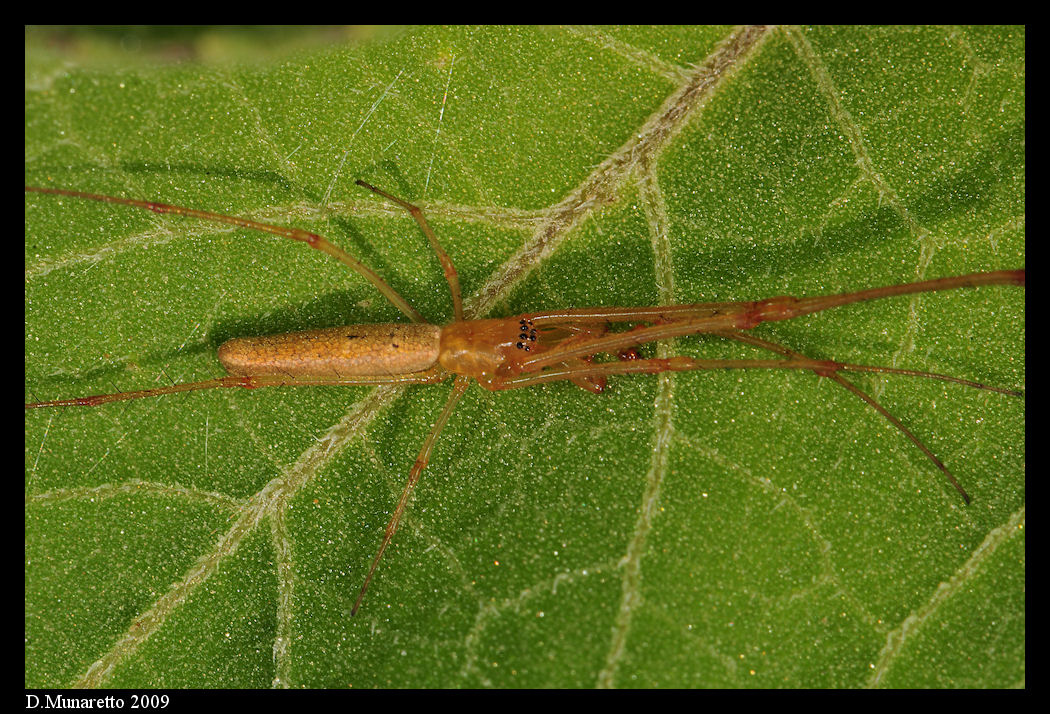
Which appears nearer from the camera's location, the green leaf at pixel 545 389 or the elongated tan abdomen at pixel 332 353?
the green leaf at pixel 545 389

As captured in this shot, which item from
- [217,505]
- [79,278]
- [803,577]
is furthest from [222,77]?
[803,577]

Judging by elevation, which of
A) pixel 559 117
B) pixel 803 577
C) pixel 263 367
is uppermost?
pixel 559 117

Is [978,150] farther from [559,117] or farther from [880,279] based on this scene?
[559,117]

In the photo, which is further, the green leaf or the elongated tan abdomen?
the elongated tan abdomen

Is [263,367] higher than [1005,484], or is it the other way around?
[263,367]

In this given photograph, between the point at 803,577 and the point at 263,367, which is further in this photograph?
the point at 263,367
